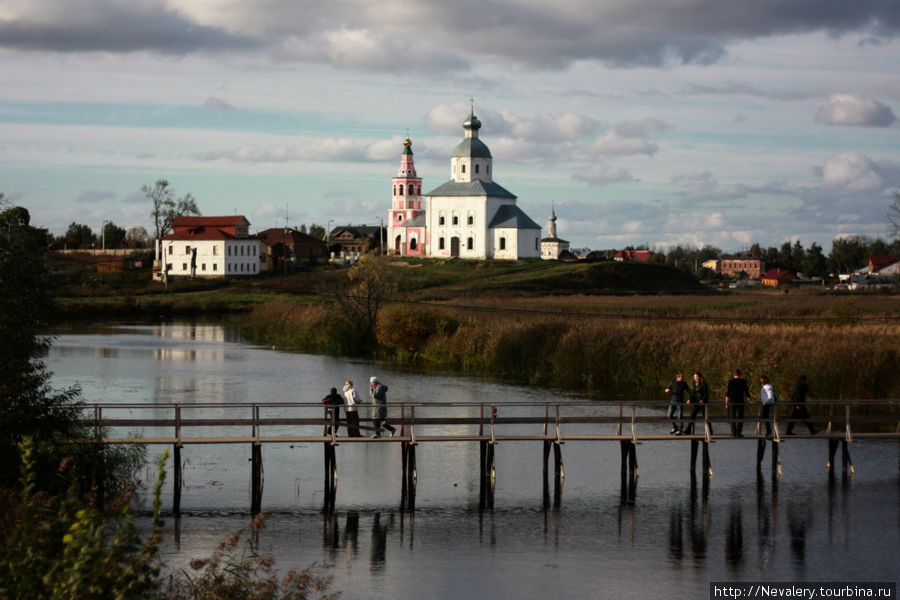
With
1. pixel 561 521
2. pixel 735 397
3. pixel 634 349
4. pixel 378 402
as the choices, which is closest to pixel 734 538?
pixel 561 521

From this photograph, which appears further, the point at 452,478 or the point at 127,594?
the point at 452,478

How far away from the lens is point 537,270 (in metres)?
116

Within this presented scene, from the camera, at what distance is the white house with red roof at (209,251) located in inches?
Answer: 5359

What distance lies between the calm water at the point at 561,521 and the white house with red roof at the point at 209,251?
102m

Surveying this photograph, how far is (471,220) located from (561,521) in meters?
111

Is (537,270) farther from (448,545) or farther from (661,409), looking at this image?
(448,545)

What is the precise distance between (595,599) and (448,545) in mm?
4611

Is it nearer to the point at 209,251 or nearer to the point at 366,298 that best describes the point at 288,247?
the point at 209,251

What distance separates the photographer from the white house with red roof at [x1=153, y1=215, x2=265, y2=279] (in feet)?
447

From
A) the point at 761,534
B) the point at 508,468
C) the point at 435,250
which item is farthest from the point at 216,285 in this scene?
the point at 761,534

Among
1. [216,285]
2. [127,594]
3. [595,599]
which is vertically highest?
[216,285]

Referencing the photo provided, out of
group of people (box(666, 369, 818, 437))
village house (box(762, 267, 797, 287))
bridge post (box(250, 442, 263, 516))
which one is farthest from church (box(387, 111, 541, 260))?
bridge post (box(250, 442, 263, 516))

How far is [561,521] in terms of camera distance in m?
26.5

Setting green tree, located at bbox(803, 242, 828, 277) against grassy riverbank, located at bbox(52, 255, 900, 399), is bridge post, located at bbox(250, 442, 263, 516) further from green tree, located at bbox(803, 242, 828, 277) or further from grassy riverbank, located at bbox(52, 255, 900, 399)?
green tree, located at bbox(803, 242, 828, 277)
